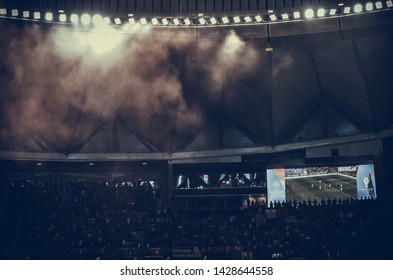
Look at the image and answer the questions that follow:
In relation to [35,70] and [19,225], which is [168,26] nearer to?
[35,70]

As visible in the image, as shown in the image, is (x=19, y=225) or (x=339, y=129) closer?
(x=19, y=225)

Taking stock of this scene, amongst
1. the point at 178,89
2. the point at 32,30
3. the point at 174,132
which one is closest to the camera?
the point at 32,30

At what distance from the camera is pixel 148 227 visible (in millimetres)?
24609

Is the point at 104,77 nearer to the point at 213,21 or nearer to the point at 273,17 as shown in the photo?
the point at 213,21

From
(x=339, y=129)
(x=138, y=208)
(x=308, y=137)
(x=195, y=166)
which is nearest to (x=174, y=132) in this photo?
(x=195, y=166)

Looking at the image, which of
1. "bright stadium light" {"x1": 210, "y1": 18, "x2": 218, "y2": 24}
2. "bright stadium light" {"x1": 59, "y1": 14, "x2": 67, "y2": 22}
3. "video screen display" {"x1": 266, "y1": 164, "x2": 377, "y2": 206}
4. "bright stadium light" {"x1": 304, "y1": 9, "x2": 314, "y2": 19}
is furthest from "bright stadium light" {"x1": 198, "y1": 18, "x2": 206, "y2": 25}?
"video screen display" {"x1": 266, "y1": 164, "x2": 377, "y2": 206}

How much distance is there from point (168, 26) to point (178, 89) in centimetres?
490

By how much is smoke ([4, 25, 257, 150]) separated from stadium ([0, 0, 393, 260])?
84 mm

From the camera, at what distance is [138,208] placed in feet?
88.8

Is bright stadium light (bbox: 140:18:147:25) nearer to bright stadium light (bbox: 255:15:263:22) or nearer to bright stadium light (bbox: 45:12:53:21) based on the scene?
bright stadium light (bbox: 45:12:53:21)

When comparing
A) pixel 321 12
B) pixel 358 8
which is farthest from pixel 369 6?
pixel 321 12

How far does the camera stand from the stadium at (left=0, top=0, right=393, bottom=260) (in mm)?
21719

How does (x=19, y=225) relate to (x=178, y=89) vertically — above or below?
below

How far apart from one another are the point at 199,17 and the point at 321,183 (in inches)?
470
